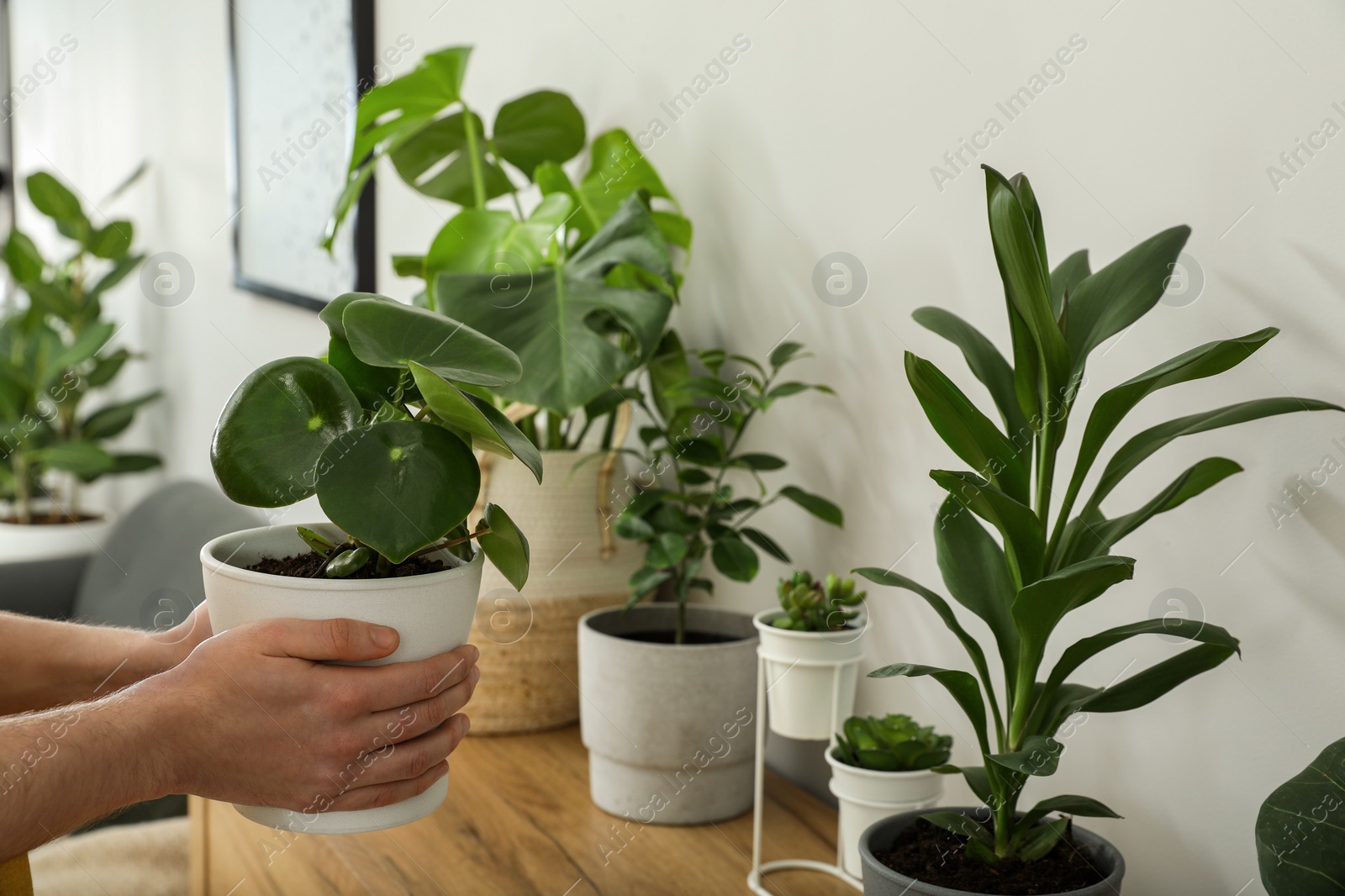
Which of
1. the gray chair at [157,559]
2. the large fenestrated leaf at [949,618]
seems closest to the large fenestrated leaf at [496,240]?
the large fenestrated leaf at [949,618]

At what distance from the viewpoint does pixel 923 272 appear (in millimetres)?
942

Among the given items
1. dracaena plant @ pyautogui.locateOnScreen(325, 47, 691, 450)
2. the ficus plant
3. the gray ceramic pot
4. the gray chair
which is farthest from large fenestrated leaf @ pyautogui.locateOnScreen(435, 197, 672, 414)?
the ficus plant

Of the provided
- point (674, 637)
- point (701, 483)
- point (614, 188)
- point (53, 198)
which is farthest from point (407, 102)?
point (53, 198)

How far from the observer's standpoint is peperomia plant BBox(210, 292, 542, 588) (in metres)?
0.58

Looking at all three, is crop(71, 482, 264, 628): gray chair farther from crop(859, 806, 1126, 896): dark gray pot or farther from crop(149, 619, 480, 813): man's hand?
Result: crop(859, 806, 1126, 896): dark gray pot

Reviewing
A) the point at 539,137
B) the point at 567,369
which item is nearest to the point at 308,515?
the point at 539,137

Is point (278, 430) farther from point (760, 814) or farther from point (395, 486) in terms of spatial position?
point (760, 814)

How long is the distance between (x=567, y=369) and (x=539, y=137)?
445 mm

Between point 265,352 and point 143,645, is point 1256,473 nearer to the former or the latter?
point 143,645

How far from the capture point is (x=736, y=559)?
3.40 ft

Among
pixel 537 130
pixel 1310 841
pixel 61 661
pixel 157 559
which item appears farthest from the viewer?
pixel 157 559

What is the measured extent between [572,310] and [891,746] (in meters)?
0.52

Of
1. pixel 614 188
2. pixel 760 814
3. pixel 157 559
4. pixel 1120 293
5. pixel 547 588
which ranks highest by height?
pixel 614 188

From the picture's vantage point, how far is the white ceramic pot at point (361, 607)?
0.64 metres
